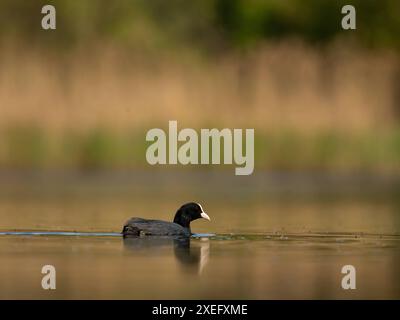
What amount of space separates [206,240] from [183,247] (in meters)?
0.57

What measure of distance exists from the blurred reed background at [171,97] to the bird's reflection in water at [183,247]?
7870 mm

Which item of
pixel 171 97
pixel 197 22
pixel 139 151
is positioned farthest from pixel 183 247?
pixel 197 22

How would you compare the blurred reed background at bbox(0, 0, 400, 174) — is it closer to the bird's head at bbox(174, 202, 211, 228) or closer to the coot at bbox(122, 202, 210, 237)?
the bird's head at bbox(174, 202, 211, 228)

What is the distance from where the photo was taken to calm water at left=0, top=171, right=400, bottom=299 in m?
9.58

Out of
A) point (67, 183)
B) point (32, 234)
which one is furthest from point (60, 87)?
point (32, 234)

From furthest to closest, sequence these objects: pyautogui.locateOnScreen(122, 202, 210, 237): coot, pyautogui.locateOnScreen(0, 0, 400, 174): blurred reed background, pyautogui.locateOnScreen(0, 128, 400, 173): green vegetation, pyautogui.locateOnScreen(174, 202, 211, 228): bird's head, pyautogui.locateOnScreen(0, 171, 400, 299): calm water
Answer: pyautogui.locateOnScreen(0, 0, 400, 174): blurred reed background, pyautogui.locateOnScreen(0, 128, 400, 173): green vegetation, pyautogui.locateOnScreen(174, 202, 211, 228): bird's head, pyautogui.locateOnScreen(122, 202, 210, 237): coot, pyautogui.locateOnScreen(0, 171, 400, 299): calm water

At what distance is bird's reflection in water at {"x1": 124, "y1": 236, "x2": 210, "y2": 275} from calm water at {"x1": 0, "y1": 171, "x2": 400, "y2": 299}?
11mm

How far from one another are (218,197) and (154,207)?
1.75m

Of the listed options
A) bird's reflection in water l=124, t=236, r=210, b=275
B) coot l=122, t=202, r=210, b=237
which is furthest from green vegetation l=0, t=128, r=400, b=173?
bird's reflection in water l=124, t=236, r=210, b=275

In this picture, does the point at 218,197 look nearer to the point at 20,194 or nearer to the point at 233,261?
the point at 20,194

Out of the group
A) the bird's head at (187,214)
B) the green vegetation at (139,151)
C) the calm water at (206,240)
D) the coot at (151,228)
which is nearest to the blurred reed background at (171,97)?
the green vegetation at (139,151)

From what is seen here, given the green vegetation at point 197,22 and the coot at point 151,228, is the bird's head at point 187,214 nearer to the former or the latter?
the coot at point 151,228

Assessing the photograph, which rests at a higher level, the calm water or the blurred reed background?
the blurred reed background

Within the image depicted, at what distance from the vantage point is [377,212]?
1510cm
